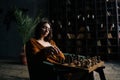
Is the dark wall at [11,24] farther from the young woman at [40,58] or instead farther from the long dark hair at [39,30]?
the young woman at [40,58]

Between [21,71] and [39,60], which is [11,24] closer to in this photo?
[21,71]

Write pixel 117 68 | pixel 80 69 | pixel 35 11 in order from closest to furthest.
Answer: pixel 80 69
pixel 117 68
pixel 35 11

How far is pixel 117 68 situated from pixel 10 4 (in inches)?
175

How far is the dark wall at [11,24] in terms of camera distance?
756 centimetres

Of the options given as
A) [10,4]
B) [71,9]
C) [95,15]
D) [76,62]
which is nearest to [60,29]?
[71,9]

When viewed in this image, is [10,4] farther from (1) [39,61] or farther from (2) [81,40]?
(1) [39,61]

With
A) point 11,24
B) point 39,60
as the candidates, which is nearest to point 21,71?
point 11,24

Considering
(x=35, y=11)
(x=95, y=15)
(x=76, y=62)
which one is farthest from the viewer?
(x=35, y=11)

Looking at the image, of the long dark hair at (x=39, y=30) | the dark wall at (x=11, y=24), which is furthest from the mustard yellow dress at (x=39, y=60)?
the dark wall at (x=11, y=24)

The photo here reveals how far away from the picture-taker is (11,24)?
25.7 feet

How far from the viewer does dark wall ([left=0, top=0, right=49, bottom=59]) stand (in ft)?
24.8

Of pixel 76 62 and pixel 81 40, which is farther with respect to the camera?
pixel 81 40

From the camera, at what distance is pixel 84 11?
7000 mm

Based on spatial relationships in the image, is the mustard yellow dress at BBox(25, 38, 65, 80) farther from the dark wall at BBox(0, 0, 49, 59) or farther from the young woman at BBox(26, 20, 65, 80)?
→ the dark wall at BBox(0, 0, 49, 59)
